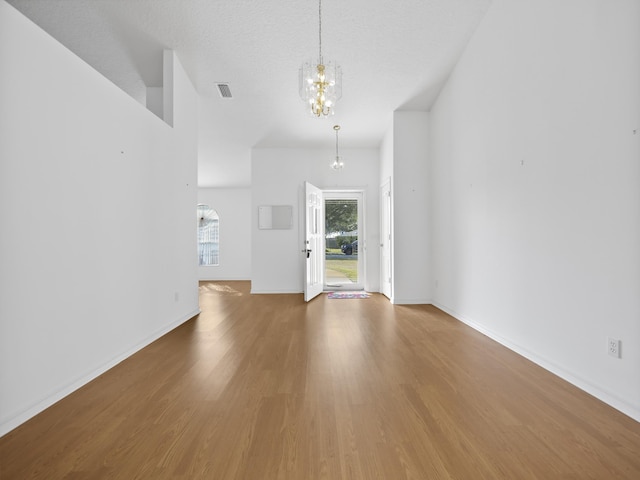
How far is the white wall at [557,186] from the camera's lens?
2.01 metres

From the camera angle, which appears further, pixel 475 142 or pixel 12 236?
pixel 475 142

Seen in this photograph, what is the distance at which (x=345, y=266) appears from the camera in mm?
7234

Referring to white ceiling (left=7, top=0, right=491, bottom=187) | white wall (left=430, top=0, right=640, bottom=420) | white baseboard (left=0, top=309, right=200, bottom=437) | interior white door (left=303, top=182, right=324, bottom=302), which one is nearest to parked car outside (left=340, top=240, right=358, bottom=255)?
interior white door (left=303, top=182, right=324, bottom=302)

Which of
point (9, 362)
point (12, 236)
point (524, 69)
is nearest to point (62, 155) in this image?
point (12, 236)

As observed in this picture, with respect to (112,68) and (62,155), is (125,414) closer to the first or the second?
(62,155)

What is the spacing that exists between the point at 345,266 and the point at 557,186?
4.94 meters

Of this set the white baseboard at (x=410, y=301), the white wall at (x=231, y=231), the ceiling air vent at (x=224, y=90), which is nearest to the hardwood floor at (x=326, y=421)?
the white baseboard at (x=410, y=301)

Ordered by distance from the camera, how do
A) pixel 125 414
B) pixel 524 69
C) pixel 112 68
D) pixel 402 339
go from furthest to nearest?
pixel 112 68 < pixel 402 339 < pixel 524 69 < pixel 125 414

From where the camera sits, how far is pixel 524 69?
2.99m

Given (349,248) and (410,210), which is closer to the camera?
(410,210)

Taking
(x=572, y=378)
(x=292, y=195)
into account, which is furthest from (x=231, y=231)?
(x=572, y=378)

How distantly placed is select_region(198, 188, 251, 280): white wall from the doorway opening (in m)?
3.34

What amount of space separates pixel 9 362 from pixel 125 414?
2.20 feet

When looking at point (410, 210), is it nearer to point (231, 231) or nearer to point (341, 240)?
point (341, 240)
